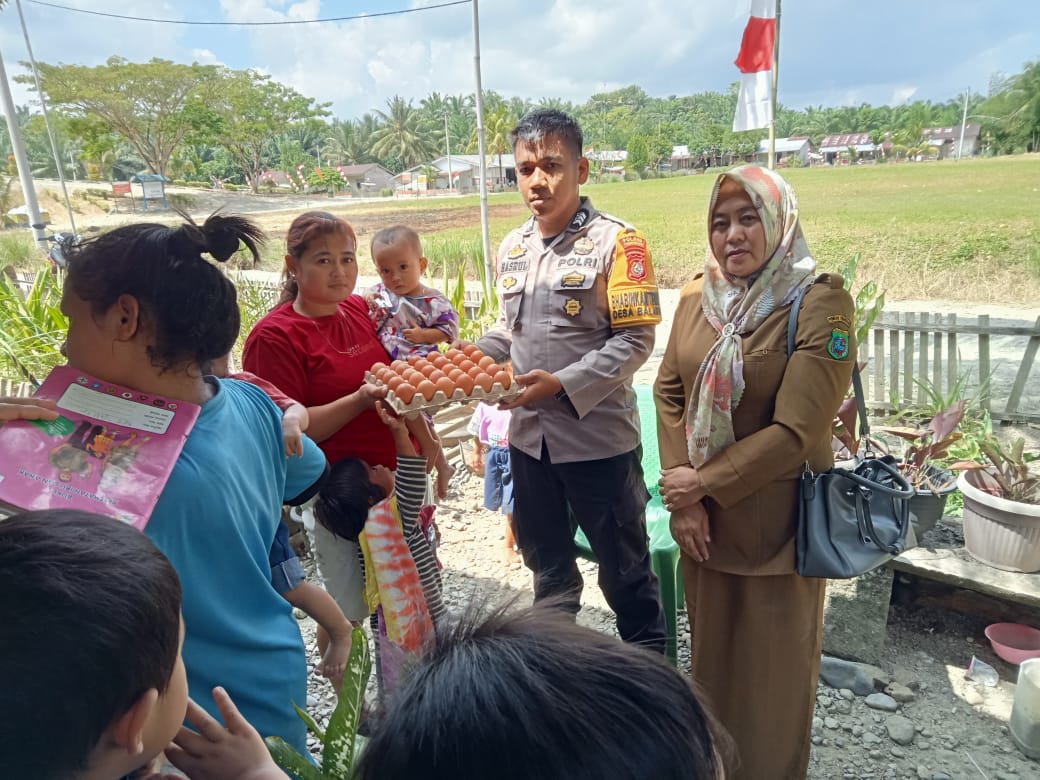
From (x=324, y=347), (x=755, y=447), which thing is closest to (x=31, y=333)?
(x=324, y=347)

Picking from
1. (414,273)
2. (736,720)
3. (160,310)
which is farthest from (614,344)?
(160,310)

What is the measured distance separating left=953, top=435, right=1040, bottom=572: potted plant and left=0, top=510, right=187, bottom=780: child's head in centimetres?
310

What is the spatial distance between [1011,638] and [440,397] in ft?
8.59

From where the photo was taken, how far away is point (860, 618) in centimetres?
270

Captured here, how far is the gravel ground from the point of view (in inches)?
86.0

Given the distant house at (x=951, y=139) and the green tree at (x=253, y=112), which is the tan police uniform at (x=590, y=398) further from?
the distant house at (x=951, y=139)

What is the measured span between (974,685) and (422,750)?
284cm

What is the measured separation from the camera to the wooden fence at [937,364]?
4.82 metres

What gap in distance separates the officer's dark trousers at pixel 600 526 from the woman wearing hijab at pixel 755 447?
35cm

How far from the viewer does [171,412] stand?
104cm

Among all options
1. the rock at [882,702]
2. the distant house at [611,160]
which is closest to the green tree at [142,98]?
the rock at [882,702]

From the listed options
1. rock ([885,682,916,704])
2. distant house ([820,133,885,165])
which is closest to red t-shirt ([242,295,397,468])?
rock ([885,682,916,704])

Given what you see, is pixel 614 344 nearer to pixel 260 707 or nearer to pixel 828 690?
pixel 260 707

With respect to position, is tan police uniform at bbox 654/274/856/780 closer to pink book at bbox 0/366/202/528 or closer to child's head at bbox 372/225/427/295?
child's head at bbox 372/225/427/295
